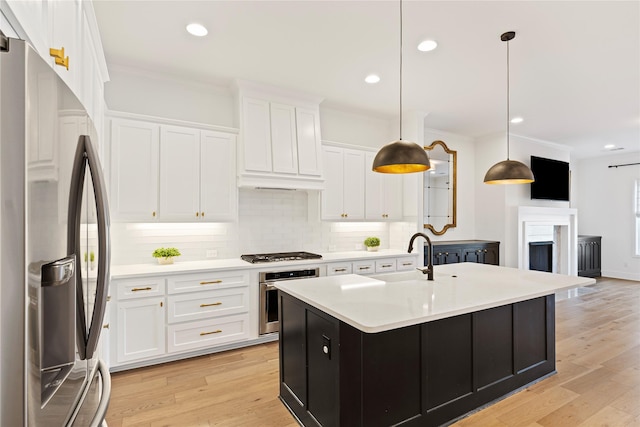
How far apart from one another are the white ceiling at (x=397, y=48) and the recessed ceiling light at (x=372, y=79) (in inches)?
2.8

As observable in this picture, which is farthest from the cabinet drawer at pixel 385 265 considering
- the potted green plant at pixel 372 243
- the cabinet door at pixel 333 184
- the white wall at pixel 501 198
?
the white wall at pixel 501 198

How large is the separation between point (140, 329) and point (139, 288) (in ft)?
1.22

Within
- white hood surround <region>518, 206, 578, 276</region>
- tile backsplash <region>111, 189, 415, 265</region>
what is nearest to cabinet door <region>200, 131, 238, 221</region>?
tile backsplash <region>111, 189, 415, 265</region>

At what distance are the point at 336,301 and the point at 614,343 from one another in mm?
3711

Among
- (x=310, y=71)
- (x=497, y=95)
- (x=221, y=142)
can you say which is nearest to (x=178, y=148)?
(x=221, y=142)

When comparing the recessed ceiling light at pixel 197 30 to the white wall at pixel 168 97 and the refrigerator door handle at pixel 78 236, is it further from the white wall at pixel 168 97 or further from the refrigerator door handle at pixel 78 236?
the refrigerator door handle at pixel 78 236

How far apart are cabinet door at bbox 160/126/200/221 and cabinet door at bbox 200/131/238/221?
6 centimetres

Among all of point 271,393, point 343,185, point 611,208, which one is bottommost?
point 271,393

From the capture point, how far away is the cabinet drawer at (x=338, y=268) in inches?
158

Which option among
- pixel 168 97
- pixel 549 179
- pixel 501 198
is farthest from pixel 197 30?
pixel 549 179

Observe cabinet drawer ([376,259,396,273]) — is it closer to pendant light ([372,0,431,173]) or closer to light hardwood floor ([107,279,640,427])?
light hardwood floor ([107,279,640,427])

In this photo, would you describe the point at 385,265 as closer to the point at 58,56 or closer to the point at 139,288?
the point at 139,288

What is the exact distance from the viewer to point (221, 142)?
369 cm

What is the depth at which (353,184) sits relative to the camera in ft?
15.0
